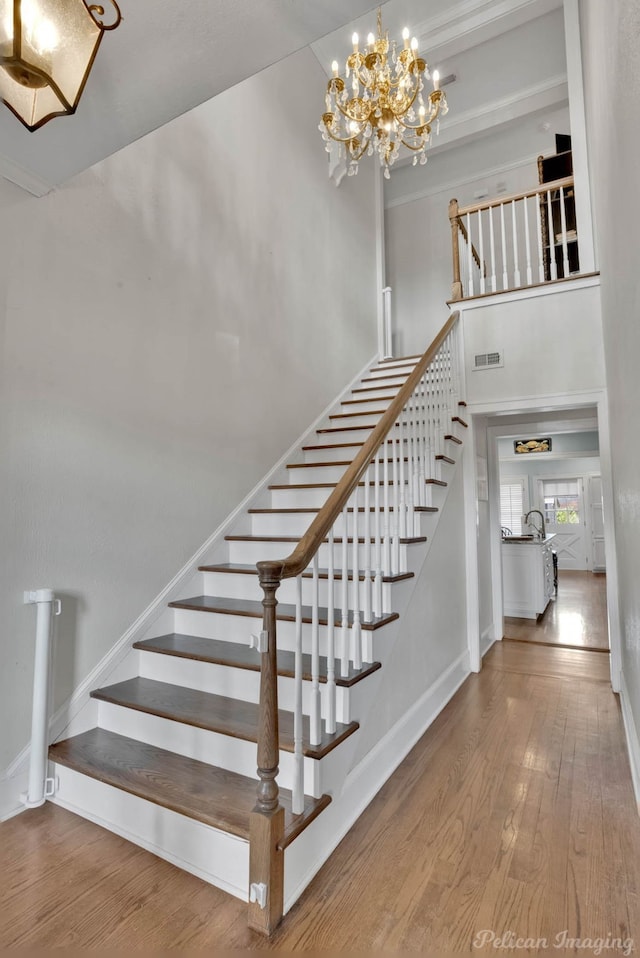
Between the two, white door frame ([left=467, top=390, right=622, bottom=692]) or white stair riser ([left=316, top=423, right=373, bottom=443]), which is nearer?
white door frame ([left=467, top=390, right=622, bottom=692])

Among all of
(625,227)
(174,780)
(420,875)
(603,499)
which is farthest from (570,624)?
(174,780)

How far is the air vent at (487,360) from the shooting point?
159 inches

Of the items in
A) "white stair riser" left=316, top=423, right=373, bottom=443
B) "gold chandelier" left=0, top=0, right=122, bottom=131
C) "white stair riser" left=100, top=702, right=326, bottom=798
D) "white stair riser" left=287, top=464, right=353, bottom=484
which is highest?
"gold chandelier" left=0, top=0, right=122, bottom=131

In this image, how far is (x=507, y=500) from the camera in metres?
11.2

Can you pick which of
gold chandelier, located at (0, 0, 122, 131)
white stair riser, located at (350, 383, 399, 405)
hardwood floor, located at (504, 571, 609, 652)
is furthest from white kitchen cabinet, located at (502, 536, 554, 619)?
gold chandelier, located at (0, 0, 122, 131)

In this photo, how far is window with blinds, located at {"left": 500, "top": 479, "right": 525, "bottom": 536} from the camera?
11.0 m

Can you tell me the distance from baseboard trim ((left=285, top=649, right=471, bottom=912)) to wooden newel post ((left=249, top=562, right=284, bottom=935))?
11 centimetres

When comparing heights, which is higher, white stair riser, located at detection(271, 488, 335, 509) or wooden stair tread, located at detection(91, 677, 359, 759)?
white stair riser, located at detection(271, 488, 335, 509)

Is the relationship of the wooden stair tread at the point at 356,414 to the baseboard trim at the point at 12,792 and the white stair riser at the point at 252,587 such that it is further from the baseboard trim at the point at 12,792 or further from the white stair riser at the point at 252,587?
the baseboard trim at the point at 12,792

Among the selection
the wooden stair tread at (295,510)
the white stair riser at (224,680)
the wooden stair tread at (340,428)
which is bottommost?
the white stair riser at (224,680)

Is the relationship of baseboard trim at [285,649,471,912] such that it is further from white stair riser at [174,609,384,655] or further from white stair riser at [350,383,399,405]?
white stair riser at [350,383,399,405]

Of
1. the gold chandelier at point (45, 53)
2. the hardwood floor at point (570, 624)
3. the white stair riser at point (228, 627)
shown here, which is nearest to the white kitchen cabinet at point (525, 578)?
the hardwood floor at point (570, 624)

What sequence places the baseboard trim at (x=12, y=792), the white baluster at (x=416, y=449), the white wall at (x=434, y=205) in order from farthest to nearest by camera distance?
the white wall at (x=434, y=205) < the white baluster at (x=416, y=449) < the baseboard trim at (x=12, y=792)

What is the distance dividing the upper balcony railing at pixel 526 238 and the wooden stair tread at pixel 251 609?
3063mm
